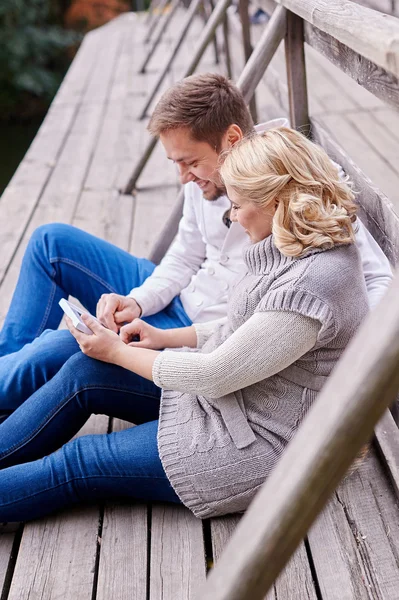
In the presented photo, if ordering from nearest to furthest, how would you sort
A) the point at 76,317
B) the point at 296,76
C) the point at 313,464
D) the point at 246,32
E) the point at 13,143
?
the point at 313,464
the point at 76,317
the point at 296,76
the point at 246,32
the point at 13,143

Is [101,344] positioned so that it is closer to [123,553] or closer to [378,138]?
[123,553]

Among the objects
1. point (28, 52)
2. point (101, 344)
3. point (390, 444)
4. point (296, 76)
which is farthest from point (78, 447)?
point (28, 52)

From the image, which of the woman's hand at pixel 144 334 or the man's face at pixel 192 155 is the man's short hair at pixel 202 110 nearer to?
the man's face at pixel 192 155

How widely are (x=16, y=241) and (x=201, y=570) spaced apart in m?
2.25

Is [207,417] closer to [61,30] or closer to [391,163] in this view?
[391,163]

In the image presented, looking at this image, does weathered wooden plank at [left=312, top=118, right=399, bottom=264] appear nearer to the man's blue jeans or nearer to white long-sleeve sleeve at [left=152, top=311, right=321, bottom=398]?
white long-sleeve sleeve at [left=152, top=311, right=321, bottom=398]

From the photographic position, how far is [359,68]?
68.4 inches

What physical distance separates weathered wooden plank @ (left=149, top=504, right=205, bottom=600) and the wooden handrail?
1084 mm

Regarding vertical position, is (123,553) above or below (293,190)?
below

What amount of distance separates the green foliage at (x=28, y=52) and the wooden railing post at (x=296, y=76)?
13498mm

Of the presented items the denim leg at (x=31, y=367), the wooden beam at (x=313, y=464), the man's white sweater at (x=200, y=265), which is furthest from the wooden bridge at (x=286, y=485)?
the man's white sweater at (x=200, y=265)

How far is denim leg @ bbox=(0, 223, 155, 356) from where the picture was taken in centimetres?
222

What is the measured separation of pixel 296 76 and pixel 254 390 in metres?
1.25

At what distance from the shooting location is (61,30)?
16.7 m
